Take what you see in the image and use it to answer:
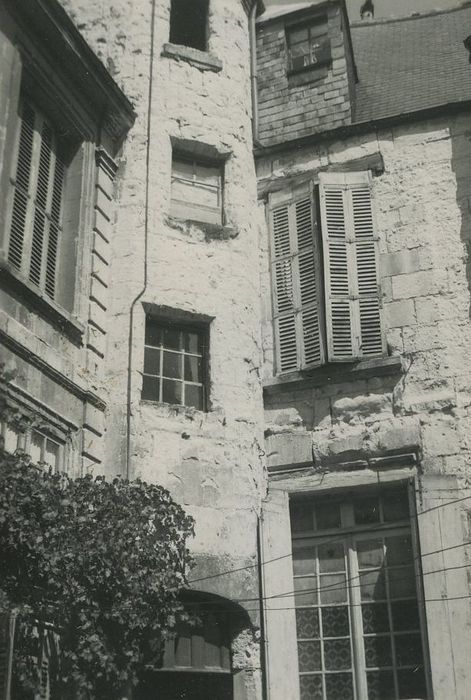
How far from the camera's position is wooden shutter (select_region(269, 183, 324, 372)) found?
10.1 m

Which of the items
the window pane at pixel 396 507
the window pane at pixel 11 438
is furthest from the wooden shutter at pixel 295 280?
the window pane at pixel 11 438

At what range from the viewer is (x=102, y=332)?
9617 mm

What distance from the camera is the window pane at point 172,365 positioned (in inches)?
387

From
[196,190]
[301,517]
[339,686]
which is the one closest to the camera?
[339,686]

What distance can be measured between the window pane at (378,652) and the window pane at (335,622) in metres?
0.25

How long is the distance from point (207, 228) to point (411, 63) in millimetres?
4424

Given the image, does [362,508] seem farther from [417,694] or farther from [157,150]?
[157,150]

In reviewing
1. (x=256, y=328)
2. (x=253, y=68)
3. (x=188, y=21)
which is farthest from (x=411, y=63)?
(x=256, y=328)

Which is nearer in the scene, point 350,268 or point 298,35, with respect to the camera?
point 350,268

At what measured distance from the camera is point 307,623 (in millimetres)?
9133

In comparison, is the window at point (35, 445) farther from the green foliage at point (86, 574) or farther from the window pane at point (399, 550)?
the window pane at point (399, 550)

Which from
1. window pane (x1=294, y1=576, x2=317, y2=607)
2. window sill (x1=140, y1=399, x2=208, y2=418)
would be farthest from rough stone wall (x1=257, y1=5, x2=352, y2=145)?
window pane (x1=294, y1=576, x2=317, y2=607)

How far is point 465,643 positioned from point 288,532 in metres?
1.94

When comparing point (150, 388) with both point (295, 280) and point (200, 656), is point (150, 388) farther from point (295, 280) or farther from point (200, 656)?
point (200, 656)
